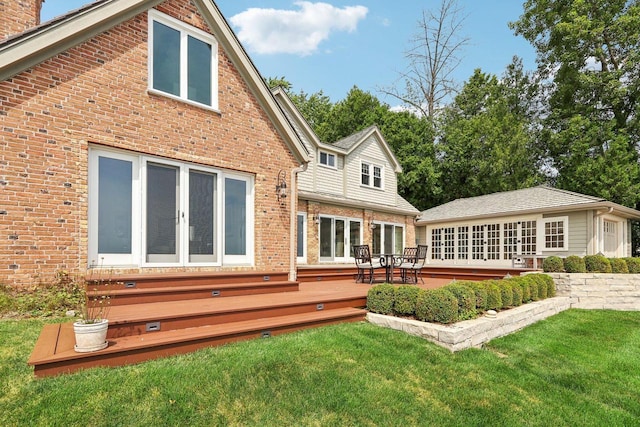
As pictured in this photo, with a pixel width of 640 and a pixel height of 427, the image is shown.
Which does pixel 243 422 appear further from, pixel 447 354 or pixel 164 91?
pixel 164 91

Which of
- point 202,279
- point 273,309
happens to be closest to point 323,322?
point 273,309

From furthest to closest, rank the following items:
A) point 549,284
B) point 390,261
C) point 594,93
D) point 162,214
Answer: point 594,93 → point 390,261 → point 549,284 → point 162,214

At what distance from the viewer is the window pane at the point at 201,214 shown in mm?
7246

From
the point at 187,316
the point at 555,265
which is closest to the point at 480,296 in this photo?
the point at 187,316

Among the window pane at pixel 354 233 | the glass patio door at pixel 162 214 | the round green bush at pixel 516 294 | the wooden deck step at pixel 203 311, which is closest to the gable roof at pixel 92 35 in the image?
the glass patio door at pixel 162 214

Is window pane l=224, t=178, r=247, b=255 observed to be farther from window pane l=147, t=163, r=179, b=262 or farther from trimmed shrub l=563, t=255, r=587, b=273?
trimmed shrub l=563, t=255, r=587, b=273

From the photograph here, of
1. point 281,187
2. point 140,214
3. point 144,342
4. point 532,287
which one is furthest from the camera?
point 281,187

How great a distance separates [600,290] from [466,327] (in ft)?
23.2

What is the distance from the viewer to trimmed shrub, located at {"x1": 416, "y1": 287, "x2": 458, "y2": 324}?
5375 millimetres

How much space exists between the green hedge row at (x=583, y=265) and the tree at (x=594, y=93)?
9165 millimetres

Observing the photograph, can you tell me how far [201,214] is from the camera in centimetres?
738

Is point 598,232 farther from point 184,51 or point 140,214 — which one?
point 140,214

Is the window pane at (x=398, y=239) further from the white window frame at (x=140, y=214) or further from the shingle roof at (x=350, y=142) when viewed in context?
the white window frame at (x=140, y=214)

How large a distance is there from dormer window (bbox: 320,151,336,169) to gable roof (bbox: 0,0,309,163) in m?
6.40
